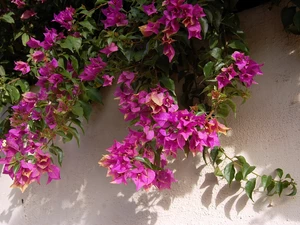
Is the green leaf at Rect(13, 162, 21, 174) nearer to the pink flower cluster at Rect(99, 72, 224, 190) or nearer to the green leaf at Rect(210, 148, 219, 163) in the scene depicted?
the pink flower cluster at Rect(99, 72, 224, 190)

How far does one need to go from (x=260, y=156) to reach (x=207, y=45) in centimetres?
40

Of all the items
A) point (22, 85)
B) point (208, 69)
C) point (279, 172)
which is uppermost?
point (208, 69)

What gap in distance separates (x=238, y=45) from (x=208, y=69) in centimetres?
12

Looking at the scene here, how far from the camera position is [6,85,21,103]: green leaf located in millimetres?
1501

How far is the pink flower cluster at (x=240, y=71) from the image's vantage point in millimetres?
1039

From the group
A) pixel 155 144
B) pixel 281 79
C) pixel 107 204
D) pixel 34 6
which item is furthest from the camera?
pixel 34 6

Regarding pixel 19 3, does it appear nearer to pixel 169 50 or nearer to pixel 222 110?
pixel 169 50

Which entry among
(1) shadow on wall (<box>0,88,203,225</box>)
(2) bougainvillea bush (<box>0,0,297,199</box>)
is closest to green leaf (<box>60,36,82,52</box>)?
(2) bougainvillea bush (<box>0,0,297,199</box>)

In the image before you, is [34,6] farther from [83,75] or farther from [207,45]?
[207,45]

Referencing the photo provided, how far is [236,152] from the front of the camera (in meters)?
Result: 1.19

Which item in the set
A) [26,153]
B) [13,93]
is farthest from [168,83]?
[13,93]

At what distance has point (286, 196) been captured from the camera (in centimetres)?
107

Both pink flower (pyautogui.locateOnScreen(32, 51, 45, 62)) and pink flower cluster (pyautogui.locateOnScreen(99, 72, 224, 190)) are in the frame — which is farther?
pink flower (pyautogui.locateOnScreen(32, 51, 45, 62))

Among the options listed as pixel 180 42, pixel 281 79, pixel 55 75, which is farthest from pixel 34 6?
pixel 281 79
